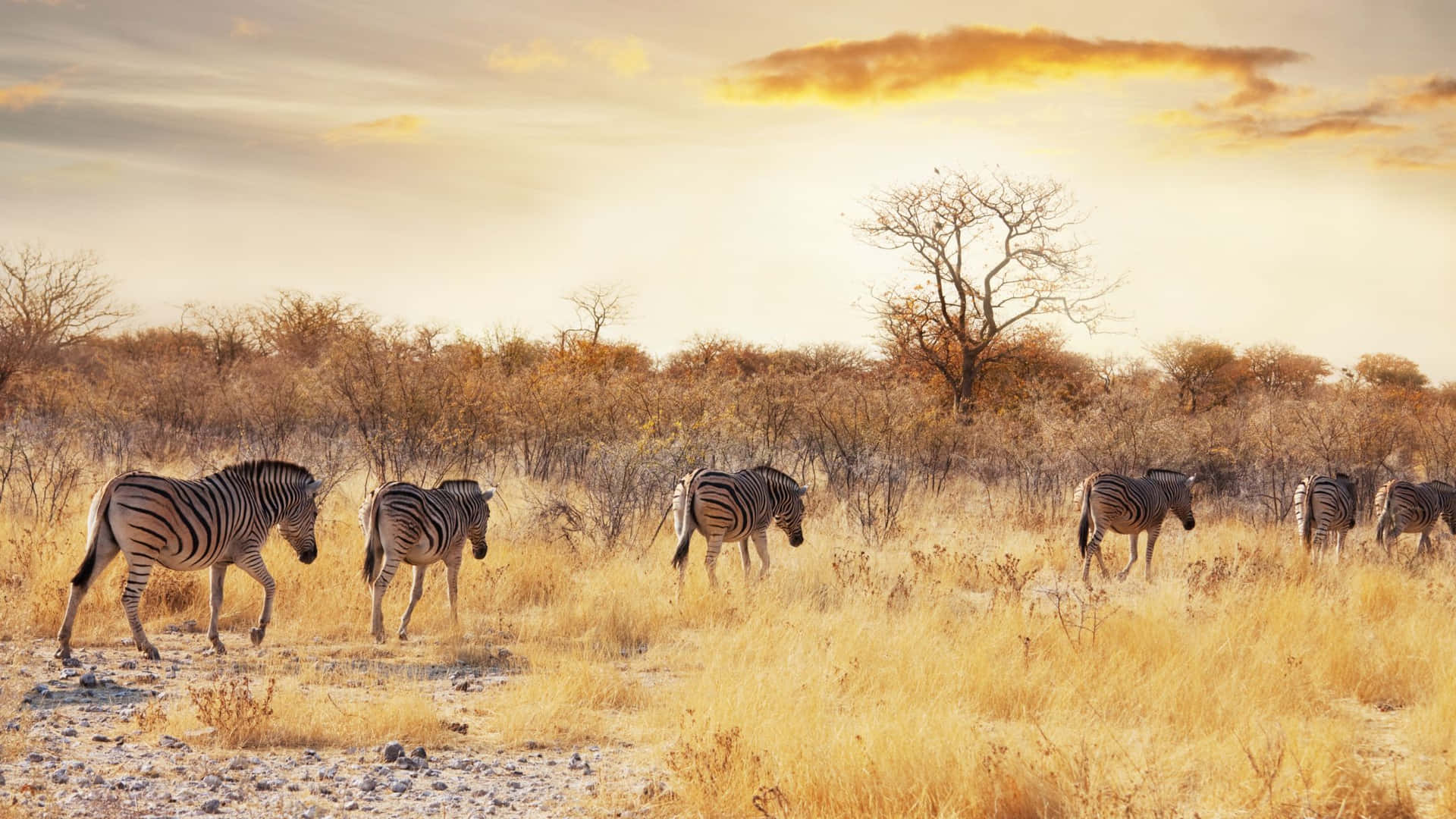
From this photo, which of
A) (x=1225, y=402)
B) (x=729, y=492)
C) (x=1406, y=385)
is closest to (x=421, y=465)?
(x=729, y=492)

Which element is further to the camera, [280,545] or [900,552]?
[900,552]

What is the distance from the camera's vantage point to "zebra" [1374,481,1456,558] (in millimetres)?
12648

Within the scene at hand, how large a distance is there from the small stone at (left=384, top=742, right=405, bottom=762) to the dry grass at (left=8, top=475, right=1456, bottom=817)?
29cm

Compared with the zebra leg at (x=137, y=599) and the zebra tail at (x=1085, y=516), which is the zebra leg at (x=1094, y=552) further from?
the zebra leg at (x=137, y=599)

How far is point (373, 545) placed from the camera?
8094 millimetres

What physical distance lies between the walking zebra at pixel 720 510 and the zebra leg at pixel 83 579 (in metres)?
4.75

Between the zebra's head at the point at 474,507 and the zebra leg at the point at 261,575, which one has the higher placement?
the zebra's head at the point at 474,507

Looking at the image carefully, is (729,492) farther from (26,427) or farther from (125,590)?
(26,427)

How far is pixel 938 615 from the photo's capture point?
8453 millimetres

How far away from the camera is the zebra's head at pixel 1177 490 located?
1218 centimetres

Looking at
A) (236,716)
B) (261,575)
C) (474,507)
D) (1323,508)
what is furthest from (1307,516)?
(236,716)

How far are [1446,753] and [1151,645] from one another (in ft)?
7.18

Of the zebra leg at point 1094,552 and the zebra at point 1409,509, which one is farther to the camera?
the zebra at point 1409,509

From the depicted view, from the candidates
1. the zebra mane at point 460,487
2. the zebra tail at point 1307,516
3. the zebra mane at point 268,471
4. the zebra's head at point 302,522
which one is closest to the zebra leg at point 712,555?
the zebra mane at point 460,487
